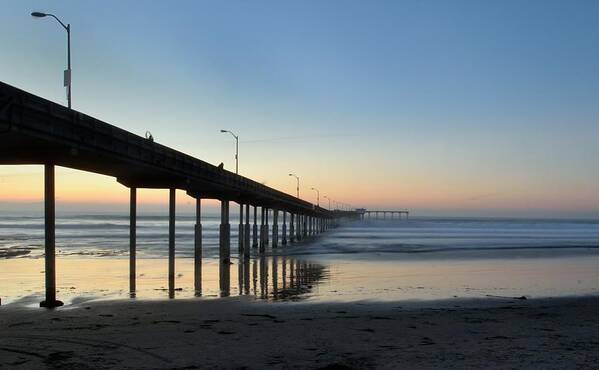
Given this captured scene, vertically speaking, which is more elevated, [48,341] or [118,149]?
[118,149]

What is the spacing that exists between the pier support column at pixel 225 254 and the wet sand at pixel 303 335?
20.9 ft

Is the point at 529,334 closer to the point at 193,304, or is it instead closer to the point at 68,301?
the point at 193,304

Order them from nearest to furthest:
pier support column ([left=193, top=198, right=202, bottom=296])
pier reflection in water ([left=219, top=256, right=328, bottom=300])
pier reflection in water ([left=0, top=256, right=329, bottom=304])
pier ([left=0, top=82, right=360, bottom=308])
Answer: pier ([left=0, top=82, right=360, bottom=308]), pier reflection in water ([left=0, top=256, right=329, bottom=304]), pier reflection in water ([left=219, top=256, right=328, bottom=300]), pier support column ([left=193, top=198, right=202, bottom=296])

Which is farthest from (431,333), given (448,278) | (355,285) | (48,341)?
(448,278)

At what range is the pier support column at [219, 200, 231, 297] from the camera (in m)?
26.3

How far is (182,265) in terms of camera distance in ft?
123

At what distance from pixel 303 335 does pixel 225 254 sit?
27.4 metres

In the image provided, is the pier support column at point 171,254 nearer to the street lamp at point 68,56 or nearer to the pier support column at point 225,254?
the pier support column at point 225,254

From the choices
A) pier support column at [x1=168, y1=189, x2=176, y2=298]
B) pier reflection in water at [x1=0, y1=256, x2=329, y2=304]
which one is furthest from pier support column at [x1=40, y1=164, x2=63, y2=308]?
pier support column at [x1=168, y1=189, x2=176, y2=298]

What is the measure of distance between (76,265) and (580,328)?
29521mm

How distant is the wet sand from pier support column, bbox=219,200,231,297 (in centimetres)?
638

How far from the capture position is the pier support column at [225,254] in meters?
26.3

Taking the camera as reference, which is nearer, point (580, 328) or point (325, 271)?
point (580, 328)

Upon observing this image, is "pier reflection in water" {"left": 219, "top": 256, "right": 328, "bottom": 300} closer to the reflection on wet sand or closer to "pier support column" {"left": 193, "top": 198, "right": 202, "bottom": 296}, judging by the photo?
the reflection on wet sand
